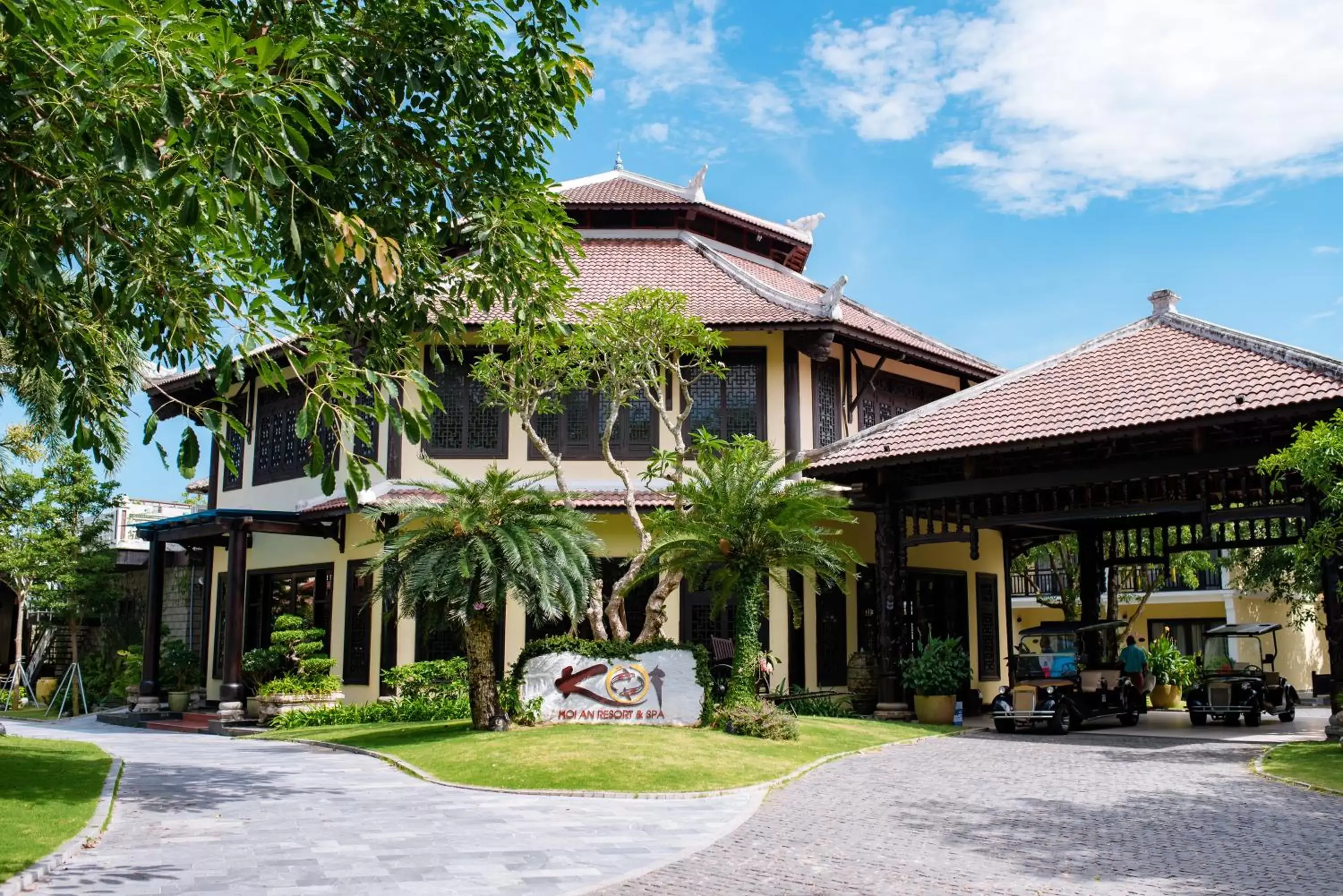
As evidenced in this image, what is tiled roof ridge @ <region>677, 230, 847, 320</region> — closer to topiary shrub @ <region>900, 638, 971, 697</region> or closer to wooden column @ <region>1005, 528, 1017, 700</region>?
topiary shrub @ <region>900, 638, 971, 697</region>

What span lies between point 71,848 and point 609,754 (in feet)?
18.6

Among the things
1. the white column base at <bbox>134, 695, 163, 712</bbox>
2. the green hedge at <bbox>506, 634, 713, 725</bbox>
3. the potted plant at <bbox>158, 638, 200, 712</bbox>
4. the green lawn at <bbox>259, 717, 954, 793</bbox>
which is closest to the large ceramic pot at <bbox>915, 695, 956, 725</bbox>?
the green lawn at <bbox>259, 717, 954, 793</bbox>

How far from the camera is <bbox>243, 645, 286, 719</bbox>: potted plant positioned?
2017cm

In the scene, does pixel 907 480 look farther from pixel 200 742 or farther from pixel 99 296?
pixel 99 296

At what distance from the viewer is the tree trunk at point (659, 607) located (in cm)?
1627

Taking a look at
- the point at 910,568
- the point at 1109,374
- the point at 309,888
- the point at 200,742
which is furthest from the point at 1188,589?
the point at 309,888

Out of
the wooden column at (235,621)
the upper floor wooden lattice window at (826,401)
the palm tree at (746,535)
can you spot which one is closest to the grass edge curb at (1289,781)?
the palm tree at (746,535)

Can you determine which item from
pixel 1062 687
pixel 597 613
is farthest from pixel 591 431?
pixel 1062 687

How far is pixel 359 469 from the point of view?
702 cm

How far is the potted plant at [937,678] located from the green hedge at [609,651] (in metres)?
4.56

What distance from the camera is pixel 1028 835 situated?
9.12 metres

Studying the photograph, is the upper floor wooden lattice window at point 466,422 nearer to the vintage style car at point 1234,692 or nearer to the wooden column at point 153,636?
the wooden column at point 153,636

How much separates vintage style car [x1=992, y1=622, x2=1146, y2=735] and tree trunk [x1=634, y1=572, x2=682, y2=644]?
554 centimetres

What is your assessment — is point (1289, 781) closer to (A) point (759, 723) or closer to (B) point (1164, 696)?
(A) point (759, 723)
